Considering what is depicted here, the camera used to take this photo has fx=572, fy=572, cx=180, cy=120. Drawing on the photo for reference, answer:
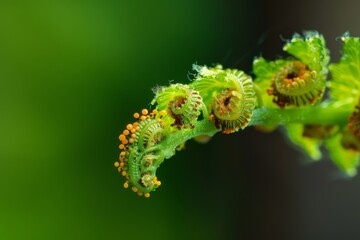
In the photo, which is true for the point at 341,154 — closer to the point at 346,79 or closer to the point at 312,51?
the point at 346,79

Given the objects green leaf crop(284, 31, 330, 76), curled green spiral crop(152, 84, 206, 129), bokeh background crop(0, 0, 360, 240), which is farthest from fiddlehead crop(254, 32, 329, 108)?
bokeh background crop(0, 0, 360, 240)

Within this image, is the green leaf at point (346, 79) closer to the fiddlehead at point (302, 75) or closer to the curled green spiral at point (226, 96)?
the fiddlehead at point (302, 75)

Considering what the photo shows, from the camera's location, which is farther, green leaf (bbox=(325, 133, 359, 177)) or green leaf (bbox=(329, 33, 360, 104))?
green leaf (bbox=(325, 133, 359, 177))

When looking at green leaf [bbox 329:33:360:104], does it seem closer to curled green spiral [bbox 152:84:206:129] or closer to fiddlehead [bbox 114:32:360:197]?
fiddlehead [bbox 114:32:360:197]

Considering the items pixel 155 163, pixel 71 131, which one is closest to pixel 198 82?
pixel 155 163

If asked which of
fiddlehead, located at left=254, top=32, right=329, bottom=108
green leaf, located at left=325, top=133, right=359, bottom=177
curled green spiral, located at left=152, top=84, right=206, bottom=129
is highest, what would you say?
green leaf, located at left=325, top=133, right=359, bottom=177
